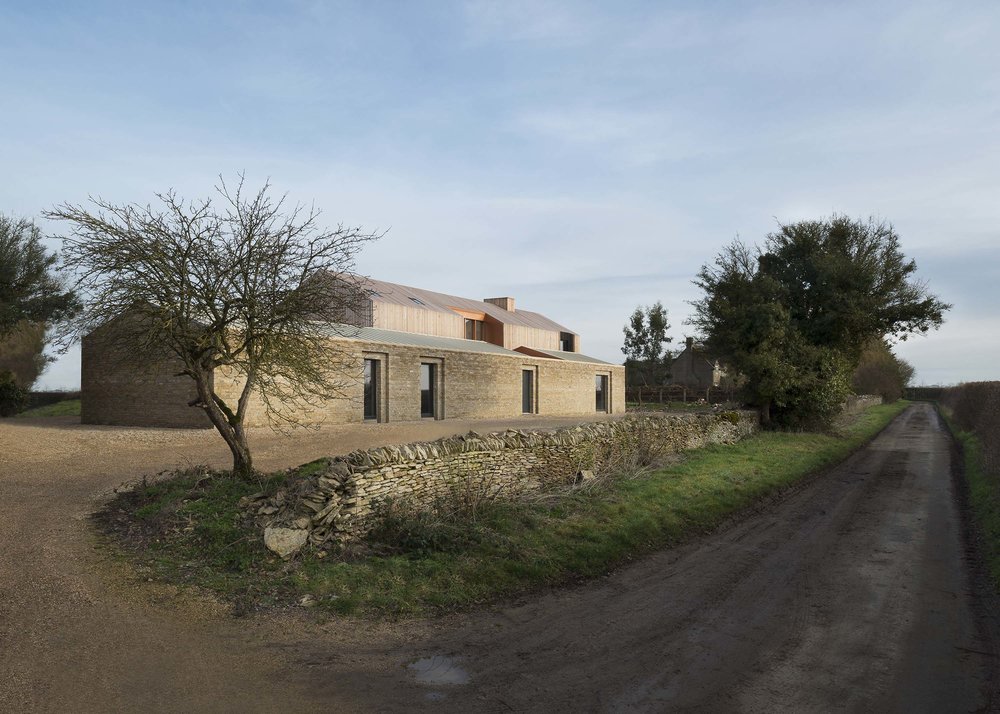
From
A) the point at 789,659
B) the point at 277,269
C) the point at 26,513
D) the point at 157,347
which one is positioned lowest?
the point at 789,659

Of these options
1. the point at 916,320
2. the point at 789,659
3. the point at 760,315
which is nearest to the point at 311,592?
the point at 789,659

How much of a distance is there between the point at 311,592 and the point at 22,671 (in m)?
2.46

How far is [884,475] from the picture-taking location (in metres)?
17.1

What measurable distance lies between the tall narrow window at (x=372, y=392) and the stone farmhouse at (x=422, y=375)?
0.04 m

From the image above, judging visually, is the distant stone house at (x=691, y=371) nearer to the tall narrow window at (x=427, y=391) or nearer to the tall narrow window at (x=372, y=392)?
the tall narrow window at (x=427, y=391)

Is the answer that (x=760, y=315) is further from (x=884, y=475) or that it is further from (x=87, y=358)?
(x=87, y=358)

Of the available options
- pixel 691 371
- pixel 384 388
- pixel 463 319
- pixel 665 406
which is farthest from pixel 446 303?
pixel 691 371

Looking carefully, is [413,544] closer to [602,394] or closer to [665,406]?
[602,394]

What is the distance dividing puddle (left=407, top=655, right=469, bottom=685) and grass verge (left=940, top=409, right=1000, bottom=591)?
638cm

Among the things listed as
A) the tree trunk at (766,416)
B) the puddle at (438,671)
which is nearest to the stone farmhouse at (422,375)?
the puddle at (438,671)

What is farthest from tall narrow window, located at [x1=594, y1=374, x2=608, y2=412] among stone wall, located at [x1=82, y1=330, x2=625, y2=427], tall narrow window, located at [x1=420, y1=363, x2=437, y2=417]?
tall narrow window, located at [x1=420, y1=363, x2=437, y2=417]

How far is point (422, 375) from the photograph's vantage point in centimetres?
2744

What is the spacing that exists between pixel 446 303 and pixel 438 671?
34.9 metres

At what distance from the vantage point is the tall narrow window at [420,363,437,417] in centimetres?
2766
